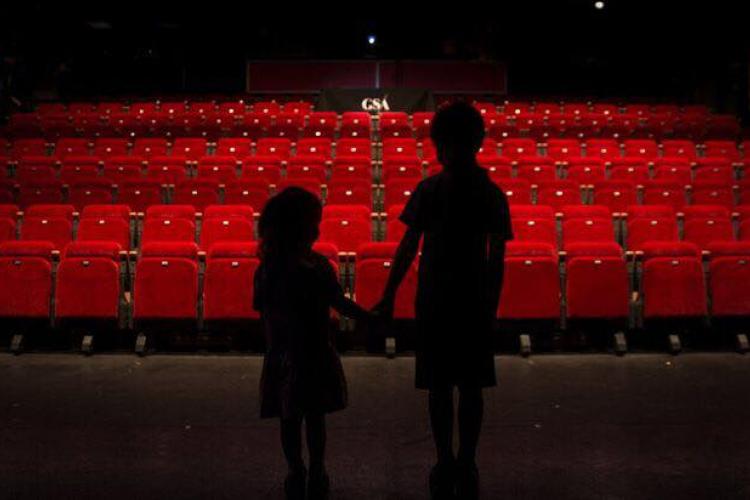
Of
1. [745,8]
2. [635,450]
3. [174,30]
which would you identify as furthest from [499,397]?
[174,30]

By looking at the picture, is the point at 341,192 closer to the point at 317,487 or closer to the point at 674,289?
the point at 674,289

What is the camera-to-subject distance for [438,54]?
14344 millimetres

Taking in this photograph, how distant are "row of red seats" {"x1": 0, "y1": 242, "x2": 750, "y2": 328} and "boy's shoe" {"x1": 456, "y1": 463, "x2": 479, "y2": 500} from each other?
2.14 metres

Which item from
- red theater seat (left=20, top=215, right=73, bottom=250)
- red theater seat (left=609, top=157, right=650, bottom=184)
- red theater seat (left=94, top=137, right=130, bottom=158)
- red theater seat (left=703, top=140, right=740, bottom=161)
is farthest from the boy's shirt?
red theater seat (left=94, top=137, right=130, bottom=158)

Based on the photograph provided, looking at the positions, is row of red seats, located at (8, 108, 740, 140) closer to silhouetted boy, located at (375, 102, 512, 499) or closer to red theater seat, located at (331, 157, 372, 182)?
red theater seat, located at (331, 157, 372, 182)

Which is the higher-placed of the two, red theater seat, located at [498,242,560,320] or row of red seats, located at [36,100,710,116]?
row of red seats, located at [36,100,710,116]

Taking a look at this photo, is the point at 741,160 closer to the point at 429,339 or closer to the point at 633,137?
the point at 633,137

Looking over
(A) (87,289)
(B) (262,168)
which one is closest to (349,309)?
(A) (87,289)

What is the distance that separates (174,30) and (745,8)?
932 cm

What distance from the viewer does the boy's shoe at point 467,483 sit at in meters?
2.22

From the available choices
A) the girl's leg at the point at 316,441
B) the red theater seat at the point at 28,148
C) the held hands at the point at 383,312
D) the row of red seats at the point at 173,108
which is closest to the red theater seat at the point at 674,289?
the held hands at the point at 383,312

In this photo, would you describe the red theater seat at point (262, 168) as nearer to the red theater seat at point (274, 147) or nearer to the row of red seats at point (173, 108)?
the red theater seat at point (274, 147)

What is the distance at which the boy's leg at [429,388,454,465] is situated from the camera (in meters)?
2.24

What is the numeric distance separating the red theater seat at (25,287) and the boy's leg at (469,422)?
294 centimetres
